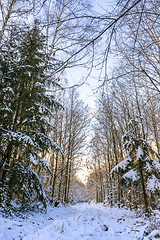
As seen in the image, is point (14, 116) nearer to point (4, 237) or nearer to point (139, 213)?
point (4, 237)

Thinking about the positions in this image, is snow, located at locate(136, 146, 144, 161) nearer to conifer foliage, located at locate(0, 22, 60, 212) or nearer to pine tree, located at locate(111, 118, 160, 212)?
pine tree, located at locate(111, 118, 160, 212)

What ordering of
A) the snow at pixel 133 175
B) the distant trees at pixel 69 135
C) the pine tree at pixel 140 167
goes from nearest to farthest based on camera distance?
the pine tree at pixel 140 167
the snow at pixel 133 175
the distant trees at pixel 69 135

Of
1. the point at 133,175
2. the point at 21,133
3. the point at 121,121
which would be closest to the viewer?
the point at 21,133

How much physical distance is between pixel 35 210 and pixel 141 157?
4374 millimetres

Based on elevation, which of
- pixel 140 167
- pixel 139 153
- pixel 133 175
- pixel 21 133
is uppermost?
pixel 21 133

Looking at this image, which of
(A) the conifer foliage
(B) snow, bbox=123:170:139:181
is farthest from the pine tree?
(A) the conifer foliage

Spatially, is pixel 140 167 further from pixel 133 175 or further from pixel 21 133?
pixel 21 133

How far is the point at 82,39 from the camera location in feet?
6.15

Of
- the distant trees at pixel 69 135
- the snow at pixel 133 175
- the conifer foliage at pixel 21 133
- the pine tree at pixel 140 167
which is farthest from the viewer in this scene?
the distant trees at pixel 69 135

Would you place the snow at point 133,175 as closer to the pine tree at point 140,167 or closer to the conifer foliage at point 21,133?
the pine tree at point 140,167

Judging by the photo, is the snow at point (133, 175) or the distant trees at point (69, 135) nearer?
the snow at point (133, 175)

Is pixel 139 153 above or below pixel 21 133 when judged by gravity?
below

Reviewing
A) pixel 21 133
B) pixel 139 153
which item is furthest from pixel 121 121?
pixel 21 133

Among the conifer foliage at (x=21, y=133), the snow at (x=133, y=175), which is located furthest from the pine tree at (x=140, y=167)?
the conifer foliage at (x=21, y=133)
